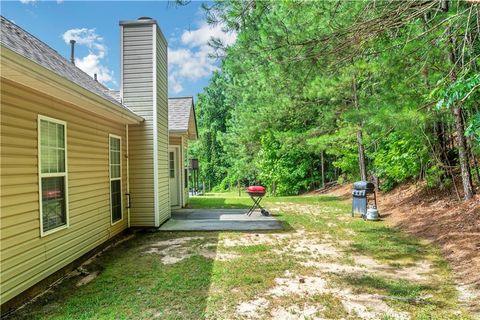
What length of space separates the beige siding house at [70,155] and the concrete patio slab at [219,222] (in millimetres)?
461

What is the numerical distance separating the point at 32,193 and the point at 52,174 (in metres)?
0.45

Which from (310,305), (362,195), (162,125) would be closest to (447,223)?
(362,195)

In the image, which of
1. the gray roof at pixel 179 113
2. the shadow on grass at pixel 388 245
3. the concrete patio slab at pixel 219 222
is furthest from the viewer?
the gray roof at pixel 179 113

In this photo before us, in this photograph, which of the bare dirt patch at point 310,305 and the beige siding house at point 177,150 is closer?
the bare dirt patch at point 310,305

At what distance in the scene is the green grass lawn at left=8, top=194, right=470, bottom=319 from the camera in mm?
2738

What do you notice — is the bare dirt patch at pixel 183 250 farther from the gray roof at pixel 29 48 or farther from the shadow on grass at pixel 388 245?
the gray roof at pixel 29 48

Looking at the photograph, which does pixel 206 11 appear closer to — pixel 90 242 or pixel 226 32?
pixel 226 32

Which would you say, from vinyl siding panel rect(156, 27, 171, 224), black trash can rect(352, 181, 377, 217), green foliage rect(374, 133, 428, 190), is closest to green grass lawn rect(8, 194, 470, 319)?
vinyl siding panel rect(156, 27, 171, 224)

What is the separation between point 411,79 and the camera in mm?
4375

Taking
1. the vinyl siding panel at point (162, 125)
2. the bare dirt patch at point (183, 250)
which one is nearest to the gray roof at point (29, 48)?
the vinyl siding panel at point (162, 125)

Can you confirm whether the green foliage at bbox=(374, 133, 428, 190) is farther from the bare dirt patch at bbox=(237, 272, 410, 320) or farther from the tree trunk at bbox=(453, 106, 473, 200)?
the bare dirt patch at bbox=(237, 272, 410, 320)

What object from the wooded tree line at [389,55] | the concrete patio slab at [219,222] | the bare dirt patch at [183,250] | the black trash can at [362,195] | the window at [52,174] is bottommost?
the bare dirt patch at [183,250]

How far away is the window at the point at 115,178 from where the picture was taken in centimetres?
553

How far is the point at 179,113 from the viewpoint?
9477 millimetres
